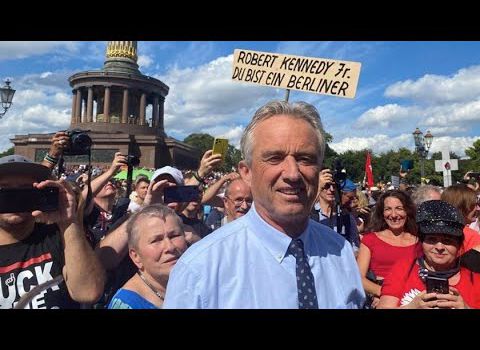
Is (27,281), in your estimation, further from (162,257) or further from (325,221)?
(325,221)

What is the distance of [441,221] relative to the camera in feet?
8.52

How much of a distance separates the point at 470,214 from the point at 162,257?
3.35 meters

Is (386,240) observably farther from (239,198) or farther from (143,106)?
(143,106)

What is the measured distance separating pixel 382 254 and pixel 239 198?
133 cm

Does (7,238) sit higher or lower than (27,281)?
higher

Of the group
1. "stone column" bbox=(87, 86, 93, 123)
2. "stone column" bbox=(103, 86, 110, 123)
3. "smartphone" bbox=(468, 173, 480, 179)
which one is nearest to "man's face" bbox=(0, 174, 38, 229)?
"smartphone" bbox=(468, 173, 480, 179)

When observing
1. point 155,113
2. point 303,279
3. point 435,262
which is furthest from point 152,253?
point 155,113

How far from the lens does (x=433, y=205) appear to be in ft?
8.81

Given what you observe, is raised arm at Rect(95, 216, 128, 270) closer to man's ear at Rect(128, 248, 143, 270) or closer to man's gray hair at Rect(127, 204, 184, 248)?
man's gray hair at Rect(127, 204, 184, 248)

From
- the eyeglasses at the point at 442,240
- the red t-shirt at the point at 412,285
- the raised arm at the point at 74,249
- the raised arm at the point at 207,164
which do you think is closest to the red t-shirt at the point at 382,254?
the red t-shirt at the point at 412,285

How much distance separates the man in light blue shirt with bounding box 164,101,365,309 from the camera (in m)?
1.75
